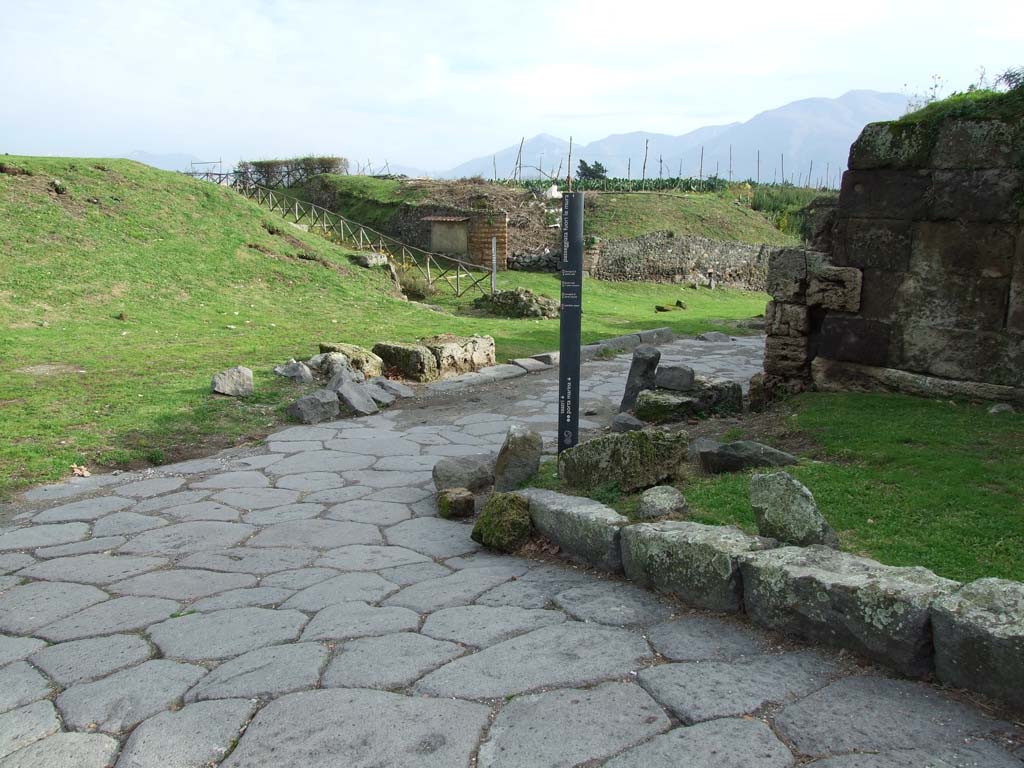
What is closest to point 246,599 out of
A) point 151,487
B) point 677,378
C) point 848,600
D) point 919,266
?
point 151,487

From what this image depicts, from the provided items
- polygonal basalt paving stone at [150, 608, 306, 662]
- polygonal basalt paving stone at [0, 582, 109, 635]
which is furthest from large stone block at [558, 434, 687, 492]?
polygonal basalt paving stone at [0, 582, 109, 635]

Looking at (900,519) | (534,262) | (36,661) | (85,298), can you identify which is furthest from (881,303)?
(534,262)

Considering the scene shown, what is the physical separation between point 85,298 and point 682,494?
41.6ft

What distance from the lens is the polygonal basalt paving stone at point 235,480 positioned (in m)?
6.20

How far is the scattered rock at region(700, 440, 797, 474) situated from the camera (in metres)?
5.31

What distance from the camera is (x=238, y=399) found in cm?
868

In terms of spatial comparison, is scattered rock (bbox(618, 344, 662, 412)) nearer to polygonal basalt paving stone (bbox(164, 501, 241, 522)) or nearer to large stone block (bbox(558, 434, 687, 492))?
large stone block (bbox(558, 434, 687, 492))

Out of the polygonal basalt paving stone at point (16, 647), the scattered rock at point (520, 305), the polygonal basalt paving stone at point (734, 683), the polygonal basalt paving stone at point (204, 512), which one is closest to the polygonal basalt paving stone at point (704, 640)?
the polygonal basalt paving stone at point (734, 683)

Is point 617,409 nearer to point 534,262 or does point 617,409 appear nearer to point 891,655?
point 891,655

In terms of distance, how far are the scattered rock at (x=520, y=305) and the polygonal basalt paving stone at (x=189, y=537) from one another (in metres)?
12.8

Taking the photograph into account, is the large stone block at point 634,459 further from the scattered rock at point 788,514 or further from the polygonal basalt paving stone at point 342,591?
the polygonal basalt paving stone at point 342,591

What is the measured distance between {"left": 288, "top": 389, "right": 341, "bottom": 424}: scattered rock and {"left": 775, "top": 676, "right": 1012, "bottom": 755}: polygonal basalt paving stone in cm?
616

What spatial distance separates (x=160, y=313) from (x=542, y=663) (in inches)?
498

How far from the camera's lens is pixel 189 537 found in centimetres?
509
